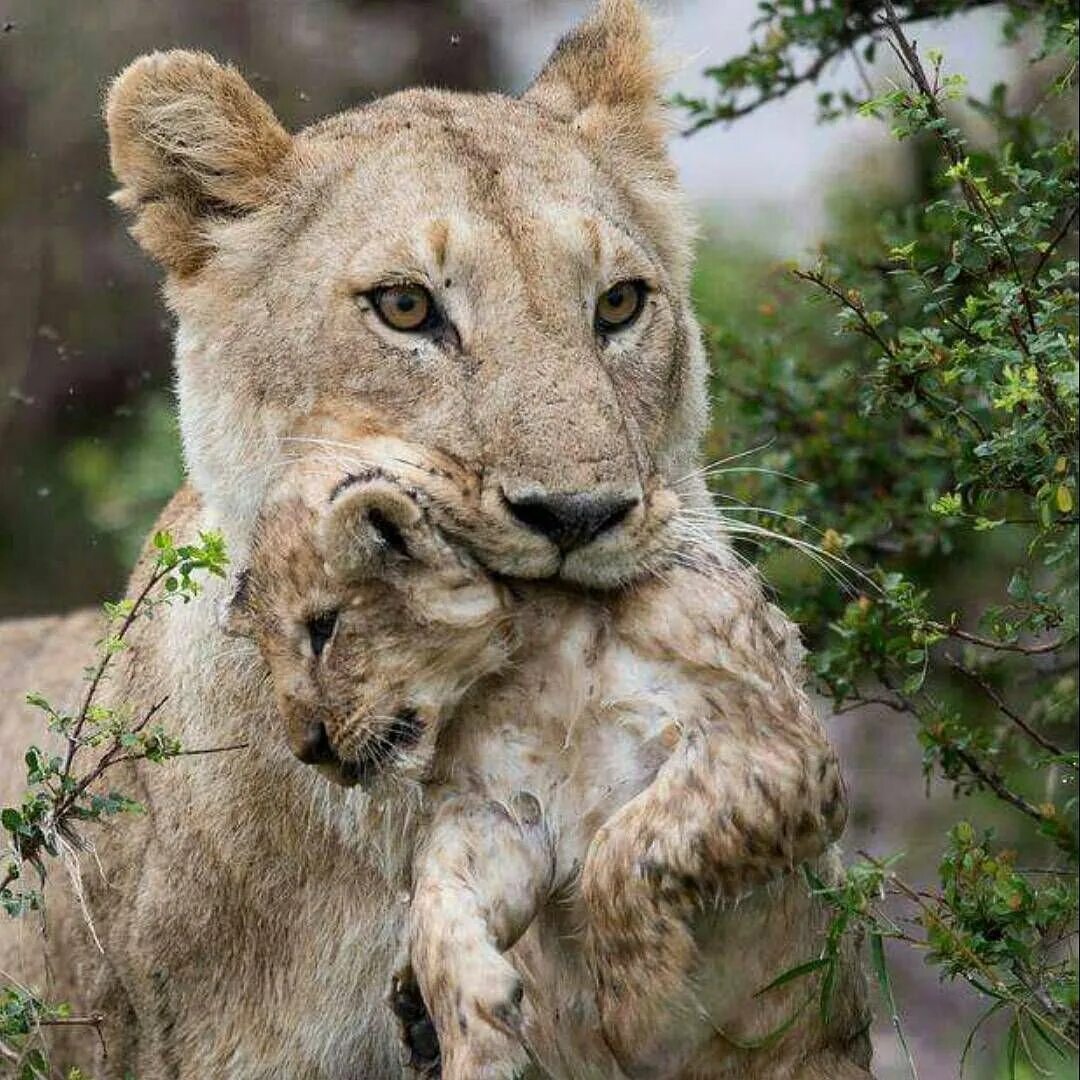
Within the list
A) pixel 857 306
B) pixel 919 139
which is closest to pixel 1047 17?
pixel 857 306

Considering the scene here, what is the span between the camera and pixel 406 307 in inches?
169

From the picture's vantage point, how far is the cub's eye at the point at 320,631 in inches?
142

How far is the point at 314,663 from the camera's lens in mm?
3602

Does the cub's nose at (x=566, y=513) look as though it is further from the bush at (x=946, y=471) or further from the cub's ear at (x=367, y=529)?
the bush at (x=946, y=471)

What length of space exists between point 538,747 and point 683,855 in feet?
1.43

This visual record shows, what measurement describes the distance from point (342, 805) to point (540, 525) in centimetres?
99

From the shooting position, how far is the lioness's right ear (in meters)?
4.70

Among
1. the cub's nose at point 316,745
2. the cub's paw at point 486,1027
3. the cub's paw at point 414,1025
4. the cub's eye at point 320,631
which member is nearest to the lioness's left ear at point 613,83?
the cub's eye at point 320,631

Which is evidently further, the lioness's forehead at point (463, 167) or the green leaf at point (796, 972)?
the lioness's forehead at point (463, 167)

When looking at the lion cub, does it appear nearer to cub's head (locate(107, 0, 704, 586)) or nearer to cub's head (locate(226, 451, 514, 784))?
cub's head (locate(226, 451, 514, 784))

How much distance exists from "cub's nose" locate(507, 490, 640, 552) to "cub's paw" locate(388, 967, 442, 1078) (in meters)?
0.75

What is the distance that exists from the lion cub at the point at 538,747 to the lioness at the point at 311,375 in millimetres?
251

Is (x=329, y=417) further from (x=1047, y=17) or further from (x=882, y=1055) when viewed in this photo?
(x=882, y=1055)

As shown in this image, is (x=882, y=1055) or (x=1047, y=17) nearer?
(x=1047, y=17)
